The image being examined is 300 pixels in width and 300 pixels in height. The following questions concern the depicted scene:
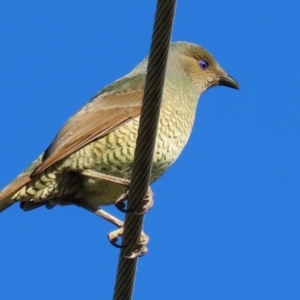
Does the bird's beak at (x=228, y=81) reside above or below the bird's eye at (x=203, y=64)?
below

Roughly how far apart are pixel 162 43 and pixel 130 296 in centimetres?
135

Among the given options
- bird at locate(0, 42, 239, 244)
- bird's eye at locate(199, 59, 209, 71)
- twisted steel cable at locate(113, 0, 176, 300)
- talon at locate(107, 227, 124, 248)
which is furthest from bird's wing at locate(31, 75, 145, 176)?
twisted steel cable at locate(113, 0, 176, 300)

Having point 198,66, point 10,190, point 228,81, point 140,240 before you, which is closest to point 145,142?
point 140,240

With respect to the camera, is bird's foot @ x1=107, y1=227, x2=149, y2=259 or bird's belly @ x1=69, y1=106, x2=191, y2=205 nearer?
bird's foot @ x1=107, y1=227, x2=149, y2=259

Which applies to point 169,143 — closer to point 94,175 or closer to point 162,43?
point 94,175

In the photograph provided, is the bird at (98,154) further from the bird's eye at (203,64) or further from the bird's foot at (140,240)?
the bird's eye at (203,64)

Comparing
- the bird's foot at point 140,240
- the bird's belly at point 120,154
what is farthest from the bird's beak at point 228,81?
the bird's foot at point 140,240

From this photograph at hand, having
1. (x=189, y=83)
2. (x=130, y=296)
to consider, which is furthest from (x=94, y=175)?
(x=130, y=296)

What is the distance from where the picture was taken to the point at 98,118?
21.5ft

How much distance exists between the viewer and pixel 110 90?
715 centimetres

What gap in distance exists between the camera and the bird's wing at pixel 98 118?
6.24 metres

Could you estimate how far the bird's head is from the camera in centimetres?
778

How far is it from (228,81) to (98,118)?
6.60 feet

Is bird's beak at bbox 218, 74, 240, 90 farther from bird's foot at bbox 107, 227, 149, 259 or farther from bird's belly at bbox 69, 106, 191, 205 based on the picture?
bird's foot at bbox 107, 227, 149, 259
